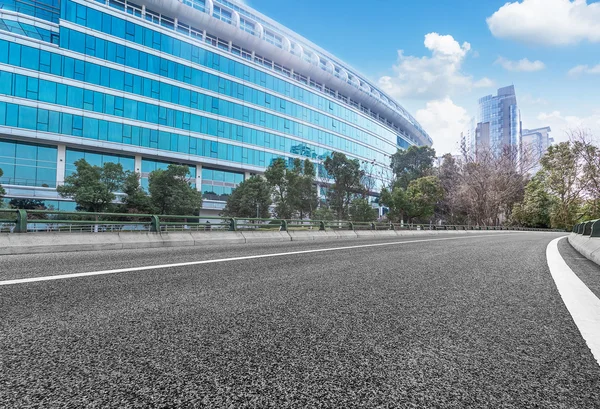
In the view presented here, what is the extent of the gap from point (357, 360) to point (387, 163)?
8209 centimetres

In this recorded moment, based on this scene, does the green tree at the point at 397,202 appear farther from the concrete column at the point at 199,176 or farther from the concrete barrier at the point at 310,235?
the concrete barrier at the point at 310,235

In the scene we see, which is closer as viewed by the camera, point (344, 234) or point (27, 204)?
point (344, 234)

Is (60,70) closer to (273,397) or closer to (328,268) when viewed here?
(328,268)

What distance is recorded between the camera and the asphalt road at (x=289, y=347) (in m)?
1.34

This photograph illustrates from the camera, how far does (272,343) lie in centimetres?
193

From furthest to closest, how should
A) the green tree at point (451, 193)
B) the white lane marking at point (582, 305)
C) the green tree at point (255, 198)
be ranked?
1. the green tree at point (451, 193)
2. the green tree at point (255, 198)
3. the white lane marking at point (582, 305)

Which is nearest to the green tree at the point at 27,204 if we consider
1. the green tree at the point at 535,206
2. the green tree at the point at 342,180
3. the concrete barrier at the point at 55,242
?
the green tree at the point at 342,180

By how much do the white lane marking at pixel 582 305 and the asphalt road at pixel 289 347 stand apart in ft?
0.25

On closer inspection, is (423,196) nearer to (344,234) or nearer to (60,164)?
(344,234)

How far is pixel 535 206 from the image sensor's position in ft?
181

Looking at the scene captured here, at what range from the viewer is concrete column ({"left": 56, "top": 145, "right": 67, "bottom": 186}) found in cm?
3619

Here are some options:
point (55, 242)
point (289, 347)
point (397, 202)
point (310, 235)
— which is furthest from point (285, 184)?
point (289, 347)

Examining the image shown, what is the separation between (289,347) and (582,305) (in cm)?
270

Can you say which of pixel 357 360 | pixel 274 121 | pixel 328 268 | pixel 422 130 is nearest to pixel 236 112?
pixel 274 121
